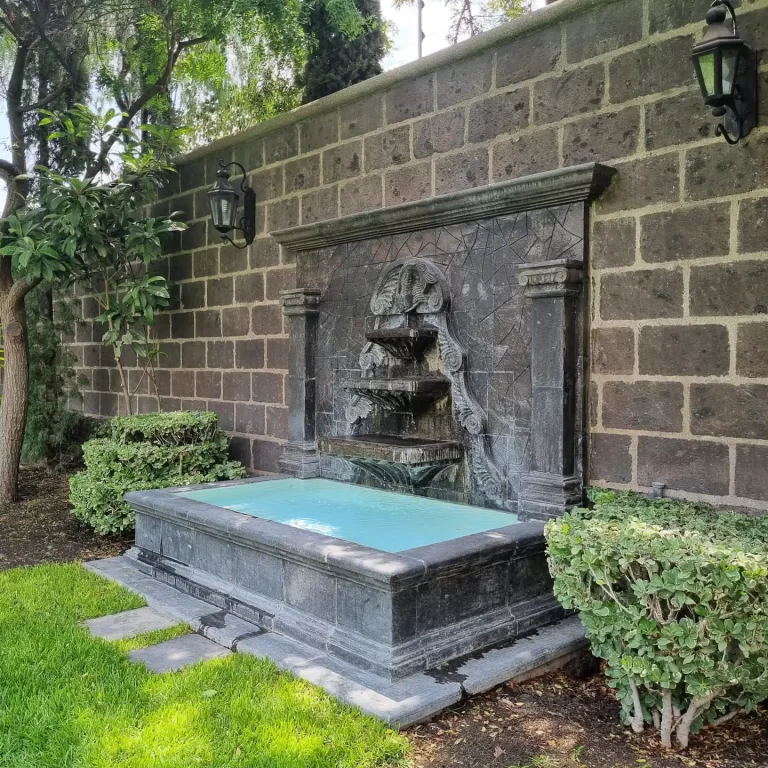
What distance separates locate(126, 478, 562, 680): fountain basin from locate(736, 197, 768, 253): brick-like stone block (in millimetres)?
1560

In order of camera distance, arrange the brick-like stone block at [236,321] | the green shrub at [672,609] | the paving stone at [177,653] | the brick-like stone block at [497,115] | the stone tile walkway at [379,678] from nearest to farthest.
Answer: the green shrub at [672,609], the stone tile walkway at [379,678], the paving stone at [177,653], the brick-like stone block at [497,115], the brick-like stone block at [236,321]

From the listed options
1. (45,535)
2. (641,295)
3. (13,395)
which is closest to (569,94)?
(641,295)

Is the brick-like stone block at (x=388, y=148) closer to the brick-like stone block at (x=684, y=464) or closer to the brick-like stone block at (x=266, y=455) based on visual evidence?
the brick-like stone block at (x=266, y=455)

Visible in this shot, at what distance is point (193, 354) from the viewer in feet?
21.7

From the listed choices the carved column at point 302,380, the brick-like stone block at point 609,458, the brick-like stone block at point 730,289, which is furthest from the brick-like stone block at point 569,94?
the carved column at point 302,380

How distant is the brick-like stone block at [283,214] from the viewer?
18.1ft

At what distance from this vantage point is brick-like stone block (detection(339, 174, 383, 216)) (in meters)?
4.82

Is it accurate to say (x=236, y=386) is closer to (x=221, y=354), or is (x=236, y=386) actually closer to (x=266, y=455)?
(x=221, y=354)

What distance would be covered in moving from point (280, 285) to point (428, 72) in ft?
6.56

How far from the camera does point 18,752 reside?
227 cm

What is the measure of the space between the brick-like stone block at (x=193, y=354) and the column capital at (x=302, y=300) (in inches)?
59.1

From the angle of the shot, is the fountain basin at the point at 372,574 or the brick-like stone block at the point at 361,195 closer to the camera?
the fountain basin at the point at 372,574

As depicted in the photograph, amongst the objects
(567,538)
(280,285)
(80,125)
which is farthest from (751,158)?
(80,125)

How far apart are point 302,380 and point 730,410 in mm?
3021
